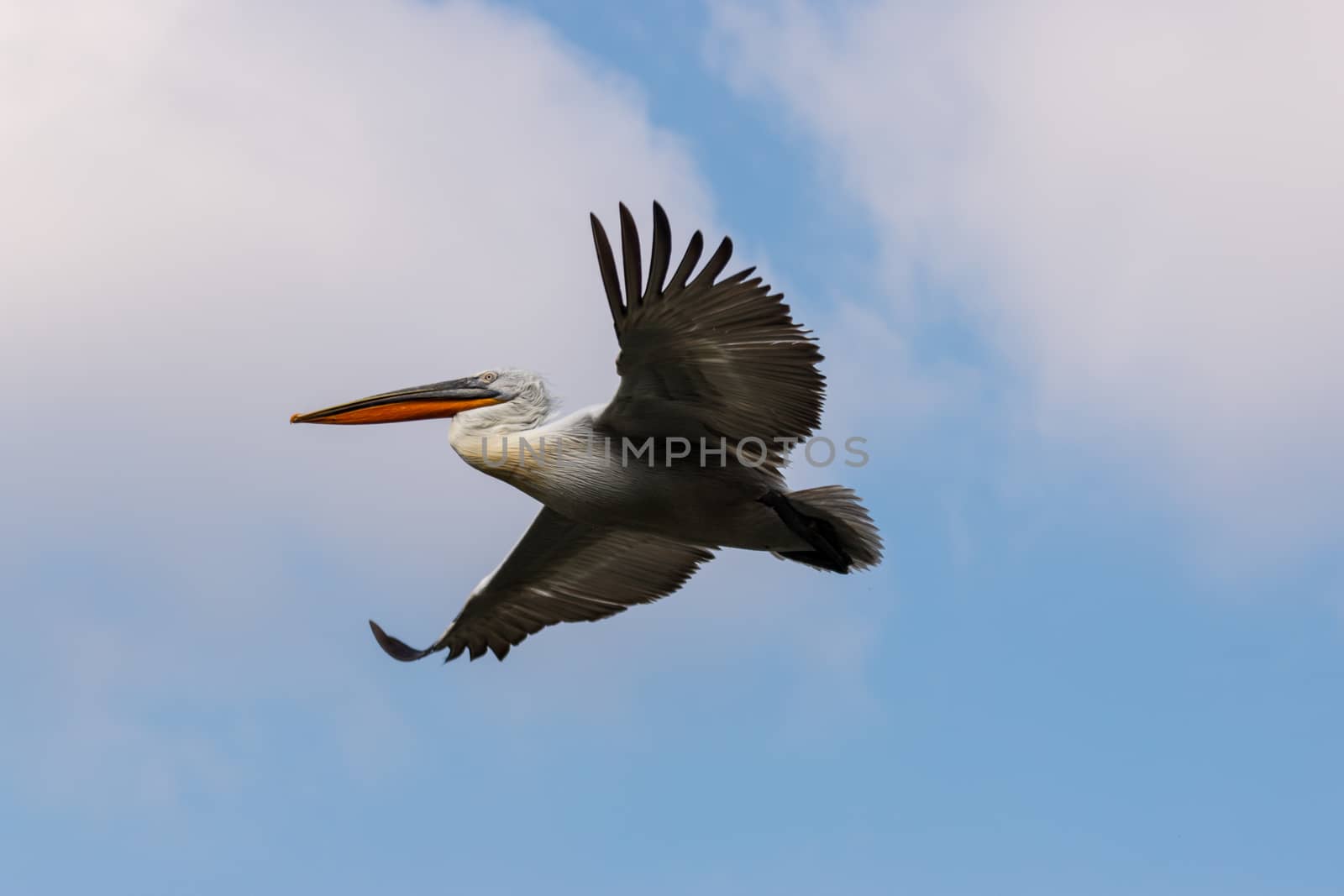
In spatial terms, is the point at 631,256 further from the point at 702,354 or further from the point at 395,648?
the point at 395,648

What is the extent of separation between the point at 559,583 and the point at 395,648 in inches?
38.4

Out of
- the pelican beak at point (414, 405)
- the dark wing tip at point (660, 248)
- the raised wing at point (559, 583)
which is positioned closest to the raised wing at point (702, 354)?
the dark wing tip at point (660, 248)

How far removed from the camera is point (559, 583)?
30.4ft

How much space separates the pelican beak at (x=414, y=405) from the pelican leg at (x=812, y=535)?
1531mm

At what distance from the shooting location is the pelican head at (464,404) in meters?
8.30

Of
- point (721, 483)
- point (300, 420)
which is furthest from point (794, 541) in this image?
point (300, 420)

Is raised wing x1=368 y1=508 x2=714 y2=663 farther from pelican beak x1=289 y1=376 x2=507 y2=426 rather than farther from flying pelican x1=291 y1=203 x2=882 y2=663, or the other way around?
pelican beak x1=289 y1=376 x2=507 y2=426

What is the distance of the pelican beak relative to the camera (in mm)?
8492

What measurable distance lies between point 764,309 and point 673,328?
1.34 feet

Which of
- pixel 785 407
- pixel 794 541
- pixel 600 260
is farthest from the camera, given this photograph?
pixel 794 541

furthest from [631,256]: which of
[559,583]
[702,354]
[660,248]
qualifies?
[559,583]

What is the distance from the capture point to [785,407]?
7.64 m

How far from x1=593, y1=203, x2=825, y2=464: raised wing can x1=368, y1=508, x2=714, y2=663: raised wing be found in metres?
1.30

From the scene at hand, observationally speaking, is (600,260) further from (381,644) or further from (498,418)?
→ (381,644)
